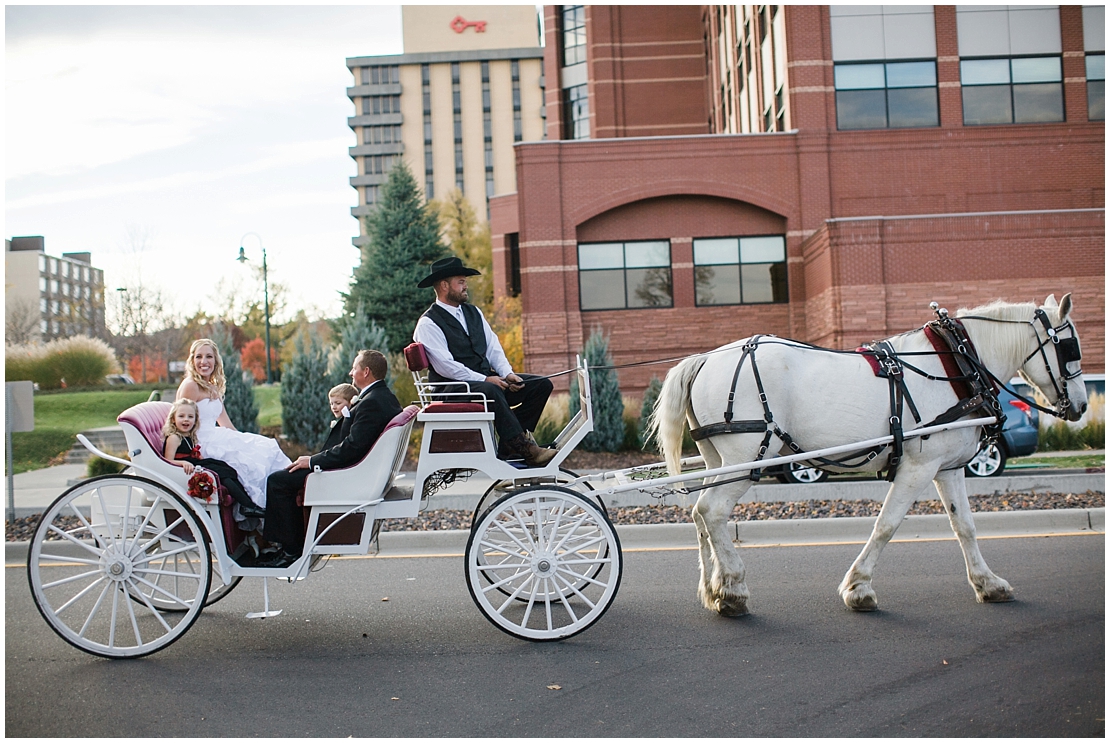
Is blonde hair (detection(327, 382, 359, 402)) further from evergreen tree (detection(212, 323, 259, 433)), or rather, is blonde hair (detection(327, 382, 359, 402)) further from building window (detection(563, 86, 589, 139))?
building window (detection(563, 86, 589, 139))

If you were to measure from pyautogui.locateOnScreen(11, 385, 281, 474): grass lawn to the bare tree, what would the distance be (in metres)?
9.66

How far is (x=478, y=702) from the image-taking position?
4.61 metres

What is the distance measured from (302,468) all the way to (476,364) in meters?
1.37

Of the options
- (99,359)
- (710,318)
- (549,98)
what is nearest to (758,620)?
(710,318)

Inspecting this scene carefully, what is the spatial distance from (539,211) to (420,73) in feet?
246

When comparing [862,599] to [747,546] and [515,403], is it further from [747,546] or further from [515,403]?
[515,403]

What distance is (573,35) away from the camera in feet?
143

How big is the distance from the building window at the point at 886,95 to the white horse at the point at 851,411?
21722mm

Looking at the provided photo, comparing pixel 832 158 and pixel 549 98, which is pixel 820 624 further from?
pixel 549 98

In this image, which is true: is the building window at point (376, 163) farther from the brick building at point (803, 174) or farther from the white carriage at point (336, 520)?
the white carriage at point (336, 520)

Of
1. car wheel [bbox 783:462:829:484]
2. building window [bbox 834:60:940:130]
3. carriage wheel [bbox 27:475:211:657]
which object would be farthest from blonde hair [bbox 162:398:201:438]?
building window [bbox 834:60:940:130]

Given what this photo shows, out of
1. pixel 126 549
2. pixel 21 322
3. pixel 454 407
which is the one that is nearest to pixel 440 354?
pixel 454 407

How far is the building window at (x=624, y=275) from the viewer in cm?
2650

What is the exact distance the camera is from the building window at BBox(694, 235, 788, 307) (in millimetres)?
26531
